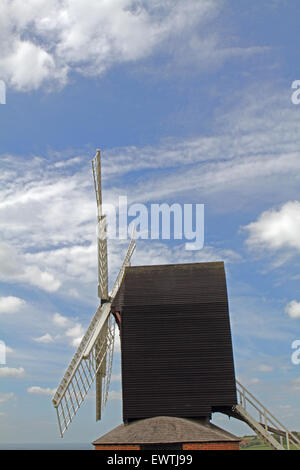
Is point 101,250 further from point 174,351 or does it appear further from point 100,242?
point 174,351

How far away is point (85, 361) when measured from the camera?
22922 millimetres

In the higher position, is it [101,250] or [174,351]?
[101,250]

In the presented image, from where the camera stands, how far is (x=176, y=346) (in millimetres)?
22766

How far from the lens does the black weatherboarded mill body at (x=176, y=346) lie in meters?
21.8

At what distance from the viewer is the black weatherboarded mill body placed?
21797 millimetres

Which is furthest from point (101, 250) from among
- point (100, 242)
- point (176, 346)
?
point (176, 346)

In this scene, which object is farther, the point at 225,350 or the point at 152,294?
the point at 152,294

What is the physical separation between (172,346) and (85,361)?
14.4 ft

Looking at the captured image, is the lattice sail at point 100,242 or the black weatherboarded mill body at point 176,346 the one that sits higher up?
the lattice sail at point 100,242

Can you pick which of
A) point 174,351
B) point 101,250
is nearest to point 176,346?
point 174,351

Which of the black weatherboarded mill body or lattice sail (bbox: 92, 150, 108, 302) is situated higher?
lattice sail (bbox: 92, 150, 108, 302)

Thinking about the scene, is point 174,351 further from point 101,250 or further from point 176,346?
point 101,250
